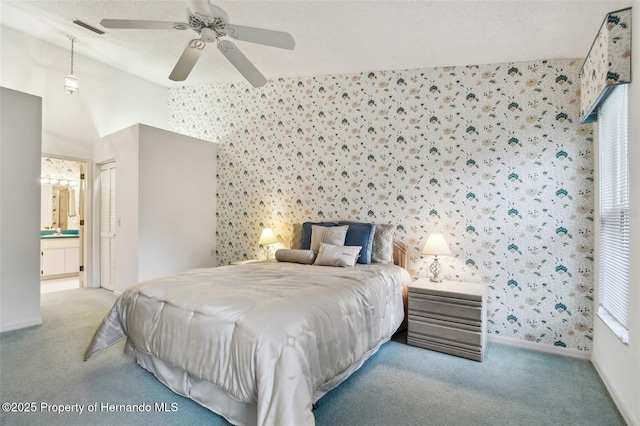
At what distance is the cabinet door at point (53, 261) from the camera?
18.5 ft

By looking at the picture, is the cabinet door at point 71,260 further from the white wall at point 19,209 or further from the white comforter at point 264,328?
the white comforter at point 264,328

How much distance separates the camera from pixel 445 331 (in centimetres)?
282

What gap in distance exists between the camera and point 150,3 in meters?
2.95

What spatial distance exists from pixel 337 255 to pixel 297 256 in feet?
1.63

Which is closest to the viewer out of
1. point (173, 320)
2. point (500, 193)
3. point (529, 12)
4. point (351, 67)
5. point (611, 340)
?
point (173, 320)

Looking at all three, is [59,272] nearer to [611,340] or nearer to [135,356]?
[135,356]

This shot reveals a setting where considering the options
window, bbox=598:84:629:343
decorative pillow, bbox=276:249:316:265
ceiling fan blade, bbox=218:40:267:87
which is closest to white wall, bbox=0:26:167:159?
ceiling fan blade, bbox=218:40:267:87

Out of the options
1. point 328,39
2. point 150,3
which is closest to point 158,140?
point 150,3

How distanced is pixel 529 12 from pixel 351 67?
183 centimetres

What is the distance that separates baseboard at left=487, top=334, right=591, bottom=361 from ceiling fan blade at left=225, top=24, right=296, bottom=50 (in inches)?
130

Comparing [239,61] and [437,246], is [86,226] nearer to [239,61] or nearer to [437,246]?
[239,61]

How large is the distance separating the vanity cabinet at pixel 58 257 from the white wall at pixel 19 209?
2691mm

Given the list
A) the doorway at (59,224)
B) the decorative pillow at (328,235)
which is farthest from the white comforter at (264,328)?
the doorway at (59,224)

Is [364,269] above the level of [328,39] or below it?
below
